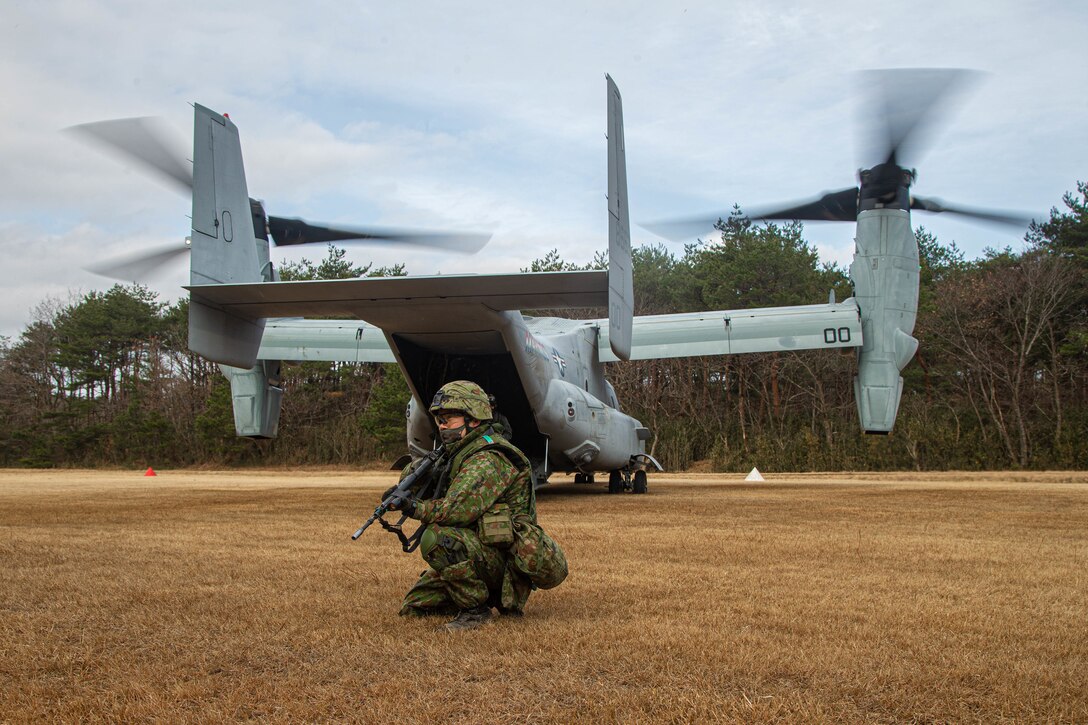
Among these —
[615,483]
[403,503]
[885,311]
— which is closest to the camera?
[403,503]

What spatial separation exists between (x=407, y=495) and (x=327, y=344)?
13.3 m

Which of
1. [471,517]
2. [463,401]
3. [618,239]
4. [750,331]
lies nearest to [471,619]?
[471,517]

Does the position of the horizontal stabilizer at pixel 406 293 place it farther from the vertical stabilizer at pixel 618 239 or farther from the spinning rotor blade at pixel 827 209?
the spinning rotor blade at pixel 827 209

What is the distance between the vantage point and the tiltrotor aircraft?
10.4 m

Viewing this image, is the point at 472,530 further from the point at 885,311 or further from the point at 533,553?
the point at 885,311

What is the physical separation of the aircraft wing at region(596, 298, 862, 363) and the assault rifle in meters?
10.9

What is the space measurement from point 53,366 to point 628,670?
57.6 meters

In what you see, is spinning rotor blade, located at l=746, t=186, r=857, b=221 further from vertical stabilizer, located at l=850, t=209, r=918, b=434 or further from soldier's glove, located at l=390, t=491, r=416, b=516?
soldier's glove, located at l=390, t=491, r=416, b=516

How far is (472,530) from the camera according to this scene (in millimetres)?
4773

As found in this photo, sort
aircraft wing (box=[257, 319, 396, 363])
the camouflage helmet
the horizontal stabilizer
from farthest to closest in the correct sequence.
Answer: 1. aircraft wing (box=[257, 319, 396, 363])
2. the horizontal stabilizer
3. the camouflage helmet

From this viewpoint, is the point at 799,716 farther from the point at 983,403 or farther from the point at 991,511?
the point at 983,403

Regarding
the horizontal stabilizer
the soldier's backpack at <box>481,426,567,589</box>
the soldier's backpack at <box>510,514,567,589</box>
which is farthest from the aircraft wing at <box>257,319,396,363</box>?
the soldier's backpack at <box>510,514,567,589</box>

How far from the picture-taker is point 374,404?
40125 millimetres

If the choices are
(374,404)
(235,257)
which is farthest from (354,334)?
(374,404)
